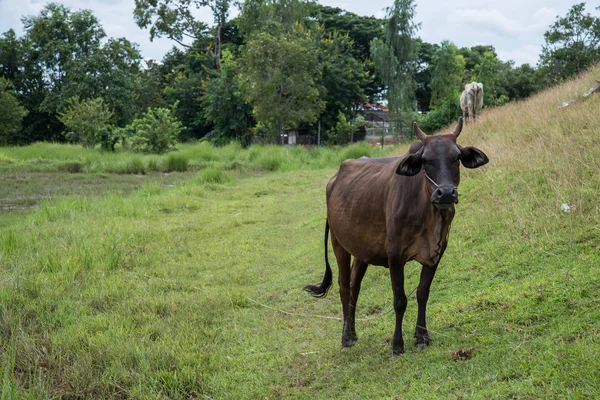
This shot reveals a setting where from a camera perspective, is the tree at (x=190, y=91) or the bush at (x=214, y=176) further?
the tree at (x=190, y=91)

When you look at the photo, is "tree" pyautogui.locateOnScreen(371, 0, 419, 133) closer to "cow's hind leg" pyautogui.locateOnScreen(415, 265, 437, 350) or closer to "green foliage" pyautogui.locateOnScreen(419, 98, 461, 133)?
"green foliage" pyautogui.locateOnScreen(419, 98, 461, 133)

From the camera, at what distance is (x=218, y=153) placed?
970 inches

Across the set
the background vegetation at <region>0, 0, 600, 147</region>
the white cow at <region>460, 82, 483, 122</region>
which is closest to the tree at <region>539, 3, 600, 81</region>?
the background vegetation at <region>0, 0, 600, 147</region>

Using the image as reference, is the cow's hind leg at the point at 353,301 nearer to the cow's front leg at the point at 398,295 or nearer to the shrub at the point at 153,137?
the cow's front leg at the point at 398,295

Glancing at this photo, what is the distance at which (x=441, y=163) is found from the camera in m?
3.51

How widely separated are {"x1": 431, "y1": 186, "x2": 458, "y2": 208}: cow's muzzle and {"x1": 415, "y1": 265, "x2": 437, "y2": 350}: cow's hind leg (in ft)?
2.03

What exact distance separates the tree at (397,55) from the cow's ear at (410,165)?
29.5 metres

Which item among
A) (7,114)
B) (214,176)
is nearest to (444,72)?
(214,176)

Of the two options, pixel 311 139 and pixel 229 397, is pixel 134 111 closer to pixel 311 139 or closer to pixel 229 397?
pixel 311 139

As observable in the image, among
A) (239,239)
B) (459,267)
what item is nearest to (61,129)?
(239,239)

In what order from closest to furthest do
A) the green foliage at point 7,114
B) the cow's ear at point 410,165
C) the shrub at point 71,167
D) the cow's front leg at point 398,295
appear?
1. the cow's ear at point 410,165
2. the cow's front leg at point 398,295
3. the shrub at point 71,167
4. the green foliage at point 7,114

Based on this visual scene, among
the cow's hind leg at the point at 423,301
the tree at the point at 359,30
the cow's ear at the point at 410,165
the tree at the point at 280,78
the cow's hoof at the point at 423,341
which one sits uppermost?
the tree at the point at 359,30

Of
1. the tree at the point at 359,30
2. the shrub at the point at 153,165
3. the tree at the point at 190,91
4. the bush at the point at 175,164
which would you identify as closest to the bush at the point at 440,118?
the bush at the point at 175,164

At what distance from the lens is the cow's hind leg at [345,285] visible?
4.46m
